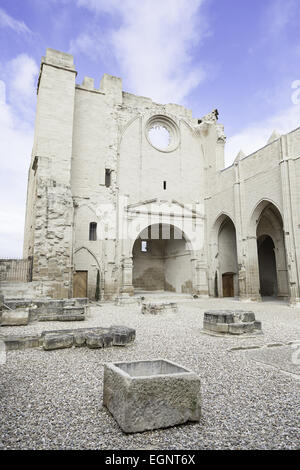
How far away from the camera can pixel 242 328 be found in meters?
7.02

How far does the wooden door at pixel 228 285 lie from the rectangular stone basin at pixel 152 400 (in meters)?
19.5

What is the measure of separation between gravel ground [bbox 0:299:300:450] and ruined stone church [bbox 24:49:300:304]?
33.9ft

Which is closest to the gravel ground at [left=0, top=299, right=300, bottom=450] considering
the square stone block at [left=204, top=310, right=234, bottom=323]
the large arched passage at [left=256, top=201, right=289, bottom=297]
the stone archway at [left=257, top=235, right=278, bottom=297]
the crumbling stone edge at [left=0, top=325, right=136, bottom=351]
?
the crumbling stone edge at [left=0, top=325, right=136, bottom=351]

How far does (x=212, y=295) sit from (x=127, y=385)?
1917 centimetres

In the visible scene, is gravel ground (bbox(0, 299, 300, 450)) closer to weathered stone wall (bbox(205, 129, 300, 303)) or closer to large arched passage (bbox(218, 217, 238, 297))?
weathered stone wall (bbox(205, 129, 300, 303))

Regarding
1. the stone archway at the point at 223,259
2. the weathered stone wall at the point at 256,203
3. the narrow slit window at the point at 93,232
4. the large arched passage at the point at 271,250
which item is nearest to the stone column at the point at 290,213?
the weathered stone wall at the point at 256,203

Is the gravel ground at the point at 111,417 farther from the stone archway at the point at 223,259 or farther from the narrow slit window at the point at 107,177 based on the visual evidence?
the stone archway at the point at 223,259

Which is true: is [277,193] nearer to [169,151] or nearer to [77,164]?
[169,151]

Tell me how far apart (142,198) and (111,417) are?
18249mm

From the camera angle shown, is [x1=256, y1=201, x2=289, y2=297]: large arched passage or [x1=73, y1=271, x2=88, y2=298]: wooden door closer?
[x1=73, y1=271, x2=88, y2=298]: wooden door

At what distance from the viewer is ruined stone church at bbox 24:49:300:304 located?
15.2 meters

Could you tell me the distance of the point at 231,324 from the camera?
7.10 metres

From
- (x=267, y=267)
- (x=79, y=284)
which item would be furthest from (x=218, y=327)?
(x=267, y=267)
